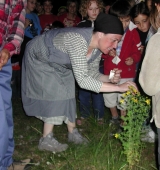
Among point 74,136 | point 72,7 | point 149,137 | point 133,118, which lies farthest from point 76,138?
point 72,7

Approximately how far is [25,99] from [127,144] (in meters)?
1.35

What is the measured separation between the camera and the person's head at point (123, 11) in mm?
3725

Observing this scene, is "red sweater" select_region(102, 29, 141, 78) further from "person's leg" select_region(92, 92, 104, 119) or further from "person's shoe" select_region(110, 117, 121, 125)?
"person's shoe" select_region(110, 117, 121, 125)

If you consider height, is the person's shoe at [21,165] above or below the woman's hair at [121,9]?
below

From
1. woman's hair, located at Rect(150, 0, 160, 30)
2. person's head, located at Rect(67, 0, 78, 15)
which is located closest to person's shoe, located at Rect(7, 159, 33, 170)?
woman's hair, located at Rect(150, 0, 160, 30)

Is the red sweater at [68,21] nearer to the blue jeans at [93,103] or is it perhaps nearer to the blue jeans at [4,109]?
the blue jeans at [93,103]

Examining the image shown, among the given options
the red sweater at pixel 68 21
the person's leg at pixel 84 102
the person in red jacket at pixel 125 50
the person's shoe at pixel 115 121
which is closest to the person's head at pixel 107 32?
the person in red jacket at pixel 125 50

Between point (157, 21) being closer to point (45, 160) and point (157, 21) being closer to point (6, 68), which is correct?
point (6, 68)

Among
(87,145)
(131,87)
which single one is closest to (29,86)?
(87,145)

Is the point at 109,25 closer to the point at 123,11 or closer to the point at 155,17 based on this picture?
the point at 155,17

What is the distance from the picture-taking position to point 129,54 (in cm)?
377

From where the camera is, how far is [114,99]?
402cm

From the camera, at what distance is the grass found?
3.00m

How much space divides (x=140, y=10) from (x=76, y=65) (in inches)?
60.2
